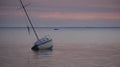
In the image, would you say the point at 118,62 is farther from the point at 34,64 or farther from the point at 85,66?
the point at 34,64

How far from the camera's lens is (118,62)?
58.8m

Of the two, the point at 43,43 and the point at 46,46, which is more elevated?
the point at 43,43

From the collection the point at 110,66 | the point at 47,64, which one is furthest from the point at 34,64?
the point at 110,66

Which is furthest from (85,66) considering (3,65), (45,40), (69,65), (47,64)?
(45,40)

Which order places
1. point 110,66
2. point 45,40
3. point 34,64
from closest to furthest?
1. point 110,66
2. point 34,64
3. point 45,40

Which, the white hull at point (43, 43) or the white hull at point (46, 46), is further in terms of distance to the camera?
the white hull at point (46, 46)

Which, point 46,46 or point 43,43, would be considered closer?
point 43,43

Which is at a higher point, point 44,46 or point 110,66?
point 110,66

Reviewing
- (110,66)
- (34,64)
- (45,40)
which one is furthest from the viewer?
(45,40)

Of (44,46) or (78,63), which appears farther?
(44,46)

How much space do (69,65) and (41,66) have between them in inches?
153

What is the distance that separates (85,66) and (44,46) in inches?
1032

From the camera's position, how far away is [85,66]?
5447cm

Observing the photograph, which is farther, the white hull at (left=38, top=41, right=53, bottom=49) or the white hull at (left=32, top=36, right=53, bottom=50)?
the white hull at (left=38, top=41, right=53, bottom=49)
